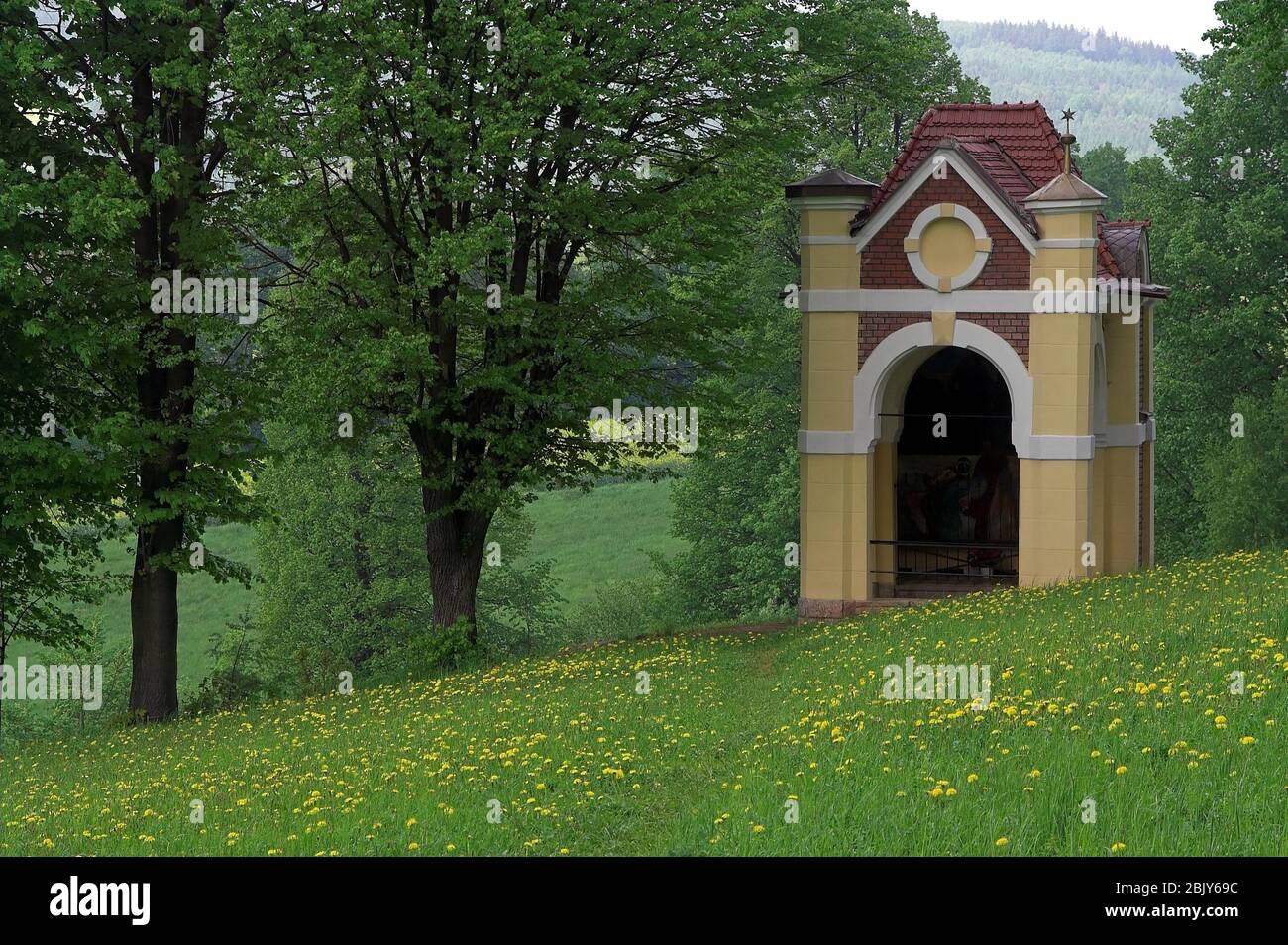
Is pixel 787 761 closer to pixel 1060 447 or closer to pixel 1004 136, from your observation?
pixel 1060 447

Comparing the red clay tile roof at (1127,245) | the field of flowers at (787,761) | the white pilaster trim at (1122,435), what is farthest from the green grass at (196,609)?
the field of flowers at (787,761)

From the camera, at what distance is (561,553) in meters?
66.9

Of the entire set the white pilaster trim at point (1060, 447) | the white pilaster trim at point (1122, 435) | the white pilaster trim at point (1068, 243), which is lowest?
the white pilaster trim at point (1060, 447)

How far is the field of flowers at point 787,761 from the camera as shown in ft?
30.7

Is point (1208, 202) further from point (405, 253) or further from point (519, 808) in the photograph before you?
point (519, 808)

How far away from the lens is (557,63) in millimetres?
20703

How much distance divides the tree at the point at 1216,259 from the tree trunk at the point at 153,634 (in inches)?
1164

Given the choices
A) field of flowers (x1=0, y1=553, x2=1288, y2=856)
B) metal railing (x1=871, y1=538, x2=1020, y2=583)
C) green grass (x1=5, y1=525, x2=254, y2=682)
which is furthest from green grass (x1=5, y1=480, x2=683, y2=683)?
field of flowers (x1=0, y1=553, x2=1288, y2=856)

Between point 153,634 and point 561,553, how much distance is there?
43882mm

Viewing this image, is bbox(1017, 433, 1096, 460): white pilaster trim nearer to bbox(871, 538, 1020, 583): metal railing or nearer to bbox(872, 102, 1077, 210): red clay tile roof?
bbox(871, 538, 1020, 583): metal railing

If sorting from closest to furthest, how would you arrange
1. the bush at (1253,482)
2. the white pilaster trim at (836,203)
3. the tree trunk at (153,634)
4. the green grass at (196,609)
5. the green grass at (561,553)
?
the tree trunk at (153,634) < the white pilaster trim at (836,203) < the bush at (1253,482) < the green grass at (196,609) < the green grass at (561,553)

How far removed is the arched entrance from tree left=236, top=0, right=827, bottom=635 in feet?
20.8

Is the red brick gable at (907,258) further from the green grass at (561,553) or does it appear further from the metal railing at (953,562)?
the green grass at (561,553)

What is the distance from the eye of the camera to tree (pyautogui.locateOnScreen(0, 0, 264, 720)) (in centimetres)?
2053
